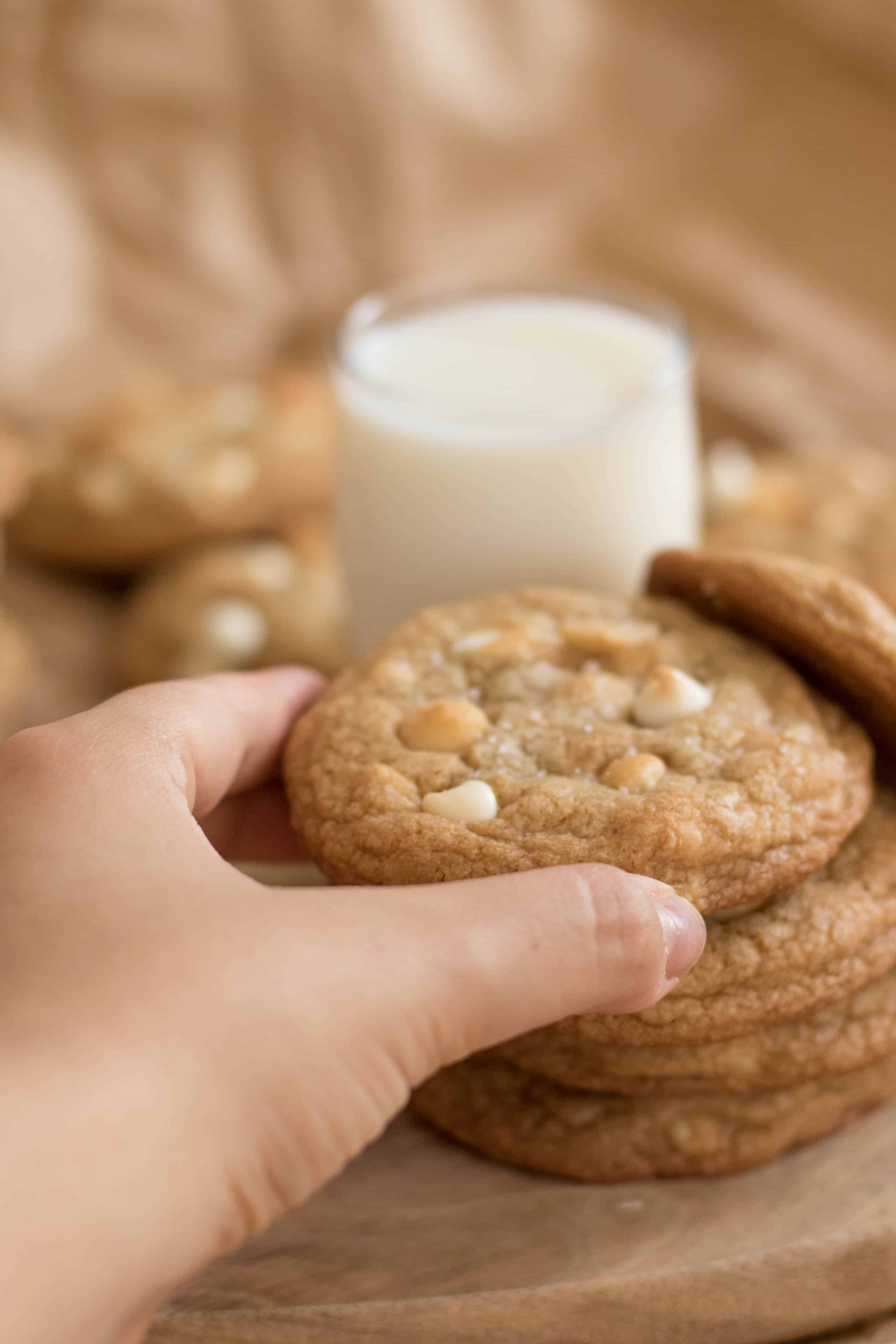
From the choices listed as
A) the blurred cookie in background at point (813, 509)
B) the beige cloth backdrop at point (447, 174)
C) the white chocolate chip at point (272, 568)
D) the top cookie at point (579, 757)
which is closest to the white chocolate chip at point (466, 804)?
the top cookie at point (579, 757)

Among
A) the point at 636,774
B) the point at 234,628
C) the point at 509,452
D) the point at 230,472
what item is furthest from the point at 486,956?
the point at 230,472

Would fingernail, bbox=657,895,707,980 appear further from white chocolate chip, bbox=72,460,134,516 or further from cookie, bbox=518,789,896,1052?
white chocolate chip, bbox=72,460,134,516

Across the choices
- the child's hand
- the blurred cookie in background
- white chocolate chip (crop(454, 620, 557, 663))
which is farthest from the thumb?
the blurred cookie in background

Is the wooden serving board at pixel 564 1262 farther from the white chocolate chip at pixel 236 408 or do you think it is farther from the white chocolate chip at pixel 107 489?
the white chocolate chip at pixel 236 408

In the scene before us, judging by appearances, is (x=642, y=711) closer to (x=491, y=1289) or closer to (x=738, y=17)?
(x=491, y=1289)

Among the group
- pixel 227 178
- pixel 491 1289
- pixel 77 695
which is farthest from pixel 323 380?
pixel 491 1289
